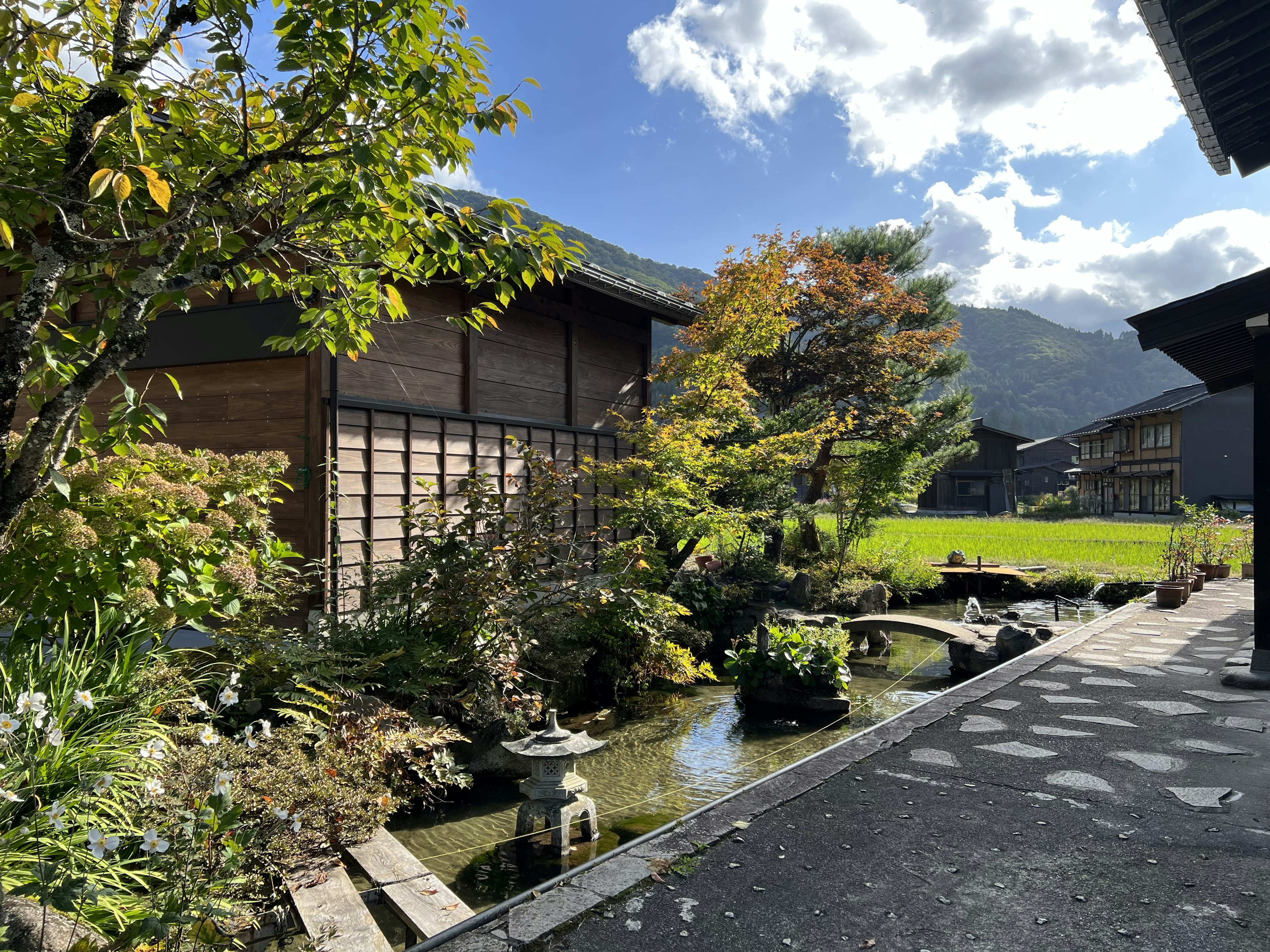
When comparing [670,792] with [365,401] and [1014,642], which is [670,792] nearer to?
[365,401]

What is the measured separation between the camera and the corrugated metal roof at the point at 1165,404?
3400 cm

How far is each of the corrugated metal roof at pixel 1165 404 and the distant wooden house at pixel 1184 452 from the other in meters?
0.06

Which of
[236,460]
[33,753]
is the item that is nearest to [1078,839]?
[33,753]

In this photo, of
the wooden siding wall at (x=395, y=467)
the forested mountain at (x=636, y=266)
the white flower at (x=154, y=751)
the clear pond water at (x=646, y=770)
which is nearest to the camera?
the white flower at (x=154, y=751)

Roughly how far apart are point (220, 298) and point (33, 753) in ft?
19.1

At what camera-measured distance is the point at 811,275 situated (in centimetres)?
1738

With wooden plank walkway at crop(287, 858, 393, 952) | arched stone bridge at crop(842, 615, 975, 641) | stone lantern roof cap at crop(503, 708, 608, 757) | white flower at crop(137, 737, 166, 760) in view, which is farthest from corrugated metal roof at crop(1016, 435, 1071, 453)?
white flower at crop(137, 737, 166, 760)

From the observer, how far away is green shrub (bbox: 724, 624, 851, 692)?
7652mm

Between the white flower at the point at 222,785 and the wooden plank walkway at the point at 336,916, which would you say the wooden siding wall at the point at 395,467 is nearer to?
the wooden plank walkway at the point at 336,916

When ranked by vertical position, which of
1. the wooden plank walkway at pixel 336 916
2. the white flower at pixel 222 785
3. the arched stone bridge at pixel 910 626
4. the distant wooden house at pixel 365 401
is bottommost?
the arched stone bridge at pixel 910 626

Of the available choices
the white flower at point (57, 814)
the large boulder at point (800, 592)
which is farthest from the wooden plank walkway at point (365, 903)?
the large boulder at point (800, 592)

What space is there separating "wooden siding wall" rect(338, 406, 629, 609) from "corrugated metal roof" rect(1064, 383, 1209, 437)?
35.2 metres

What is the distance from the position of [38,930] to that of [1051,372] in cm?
13673

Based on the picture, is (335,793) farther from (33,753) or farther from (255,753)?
(33,753)
